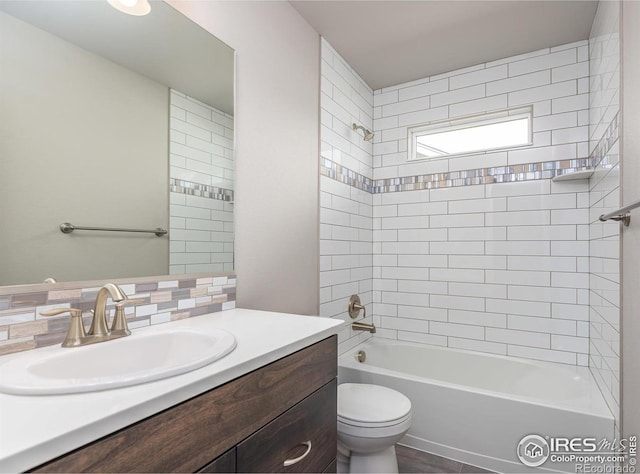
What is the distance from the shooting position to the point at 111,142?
1.21 metres

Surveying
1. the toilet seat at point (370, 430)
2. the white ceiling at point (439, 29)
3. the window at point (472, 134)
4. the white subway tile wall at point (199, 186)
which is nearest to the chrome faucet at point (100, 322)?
the white subway tile wall at point (199, 186)

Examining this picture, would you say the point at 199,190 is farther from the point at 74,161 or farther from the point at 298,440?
the point at 298,440

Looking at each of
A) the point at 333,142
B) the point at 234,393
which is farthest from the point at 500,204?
the point at 234,393

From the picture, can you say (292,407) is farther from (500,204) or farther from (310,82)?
(500,204)

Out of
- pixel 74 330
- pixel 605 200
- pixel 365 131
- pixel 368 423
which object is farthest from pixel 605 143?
pixel 74 330

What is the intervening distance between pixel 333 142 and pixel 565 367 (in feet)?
7.10

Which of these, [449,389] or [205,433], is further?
[449,389]

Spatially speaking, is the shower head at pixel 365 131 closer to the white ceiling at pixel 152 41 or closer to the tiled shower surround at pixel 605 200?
the white ceiling at pixel 152 41

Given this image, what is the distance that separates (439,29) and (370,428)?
7.74 ft

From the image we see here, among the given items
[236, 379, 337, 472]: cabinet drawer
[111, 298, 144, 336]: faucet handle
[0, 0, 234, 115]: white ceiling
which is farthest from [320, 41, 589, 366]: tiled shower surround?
[111, 298, 144, 336]: faucet handle

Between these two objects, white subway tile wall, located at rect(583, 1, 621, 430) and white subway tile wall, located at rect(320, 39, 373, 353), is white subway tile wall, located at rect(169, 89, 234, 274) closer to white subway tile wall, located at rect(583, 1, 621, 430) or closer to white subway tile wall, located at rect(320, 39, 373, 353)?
white subway tile wall, located at rect(320, 39, 373, 353)

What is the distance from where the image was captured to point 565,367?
2348mm

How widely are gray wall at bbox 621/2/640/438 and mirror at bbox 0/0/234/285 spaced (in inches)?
63.6

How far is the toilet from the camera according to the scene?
164cm
